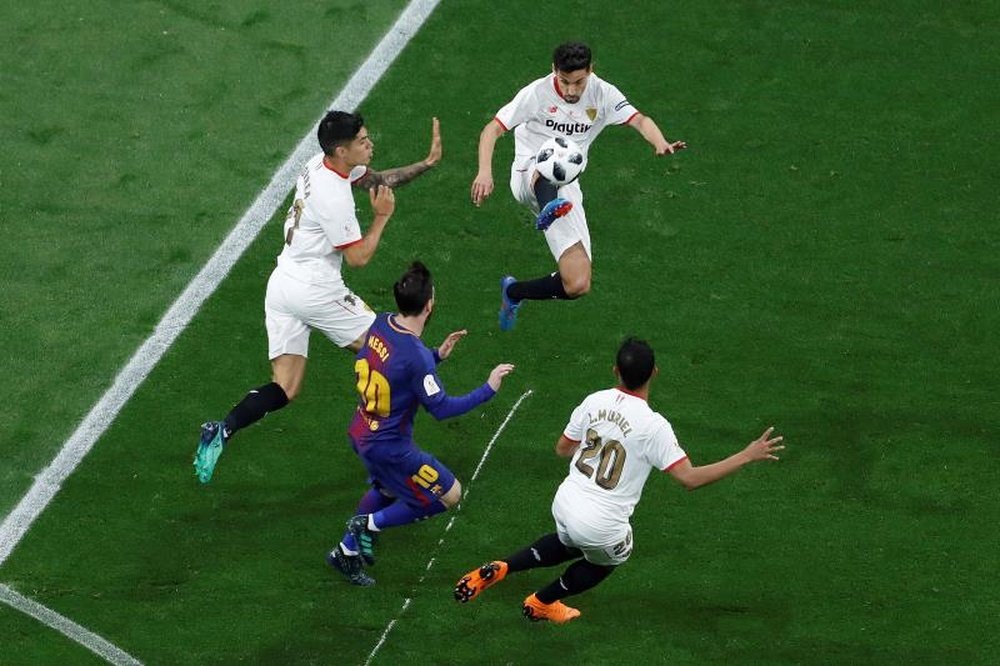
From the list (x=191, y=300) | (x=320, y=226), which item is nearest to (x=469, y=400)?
(x=320, y=226)

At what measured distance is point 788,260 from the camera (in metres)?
14.0

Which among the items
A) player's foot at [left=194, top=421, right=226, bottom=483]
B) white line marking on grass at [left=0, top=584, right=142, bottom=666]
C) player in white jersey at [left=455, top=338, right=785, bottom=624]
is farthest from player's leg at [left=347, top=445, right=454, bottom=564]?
white line marking on grass at [left=0, top=584, right=142, bottom=666]

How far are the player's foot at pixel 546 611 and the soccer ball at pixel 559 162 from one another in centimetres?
332

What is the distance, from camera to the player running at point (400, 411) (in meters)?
10.5

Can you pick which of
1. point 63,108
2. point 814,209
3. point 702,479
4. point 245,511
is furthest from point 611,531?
point 63,108

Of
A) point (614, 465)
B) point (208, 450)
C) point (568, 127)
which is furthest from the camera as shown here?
point (568, 127)

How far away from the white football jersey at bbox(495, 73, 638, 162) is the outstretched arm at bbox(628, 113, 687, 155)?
0.29ft

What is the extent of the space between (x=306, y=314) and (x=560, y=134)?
2713 mm

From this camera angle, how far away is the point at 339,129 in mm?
11500

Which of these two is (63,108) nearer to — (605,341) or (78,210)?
(78,210)

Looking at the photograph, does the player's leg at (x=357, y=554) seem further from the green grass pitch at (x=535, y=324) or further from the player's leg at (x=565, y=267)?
→ the player's leg at (x=565, y=267)

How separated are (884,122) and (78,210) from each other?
705cm

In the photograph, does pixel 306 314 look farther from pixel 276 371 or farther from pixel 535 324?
pixel 535 324

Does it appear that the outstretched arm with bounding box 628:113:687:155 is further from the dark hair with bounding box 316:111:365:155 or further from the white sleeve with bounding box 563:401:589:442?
the white sleeve with bounding box 563:401:589:442
